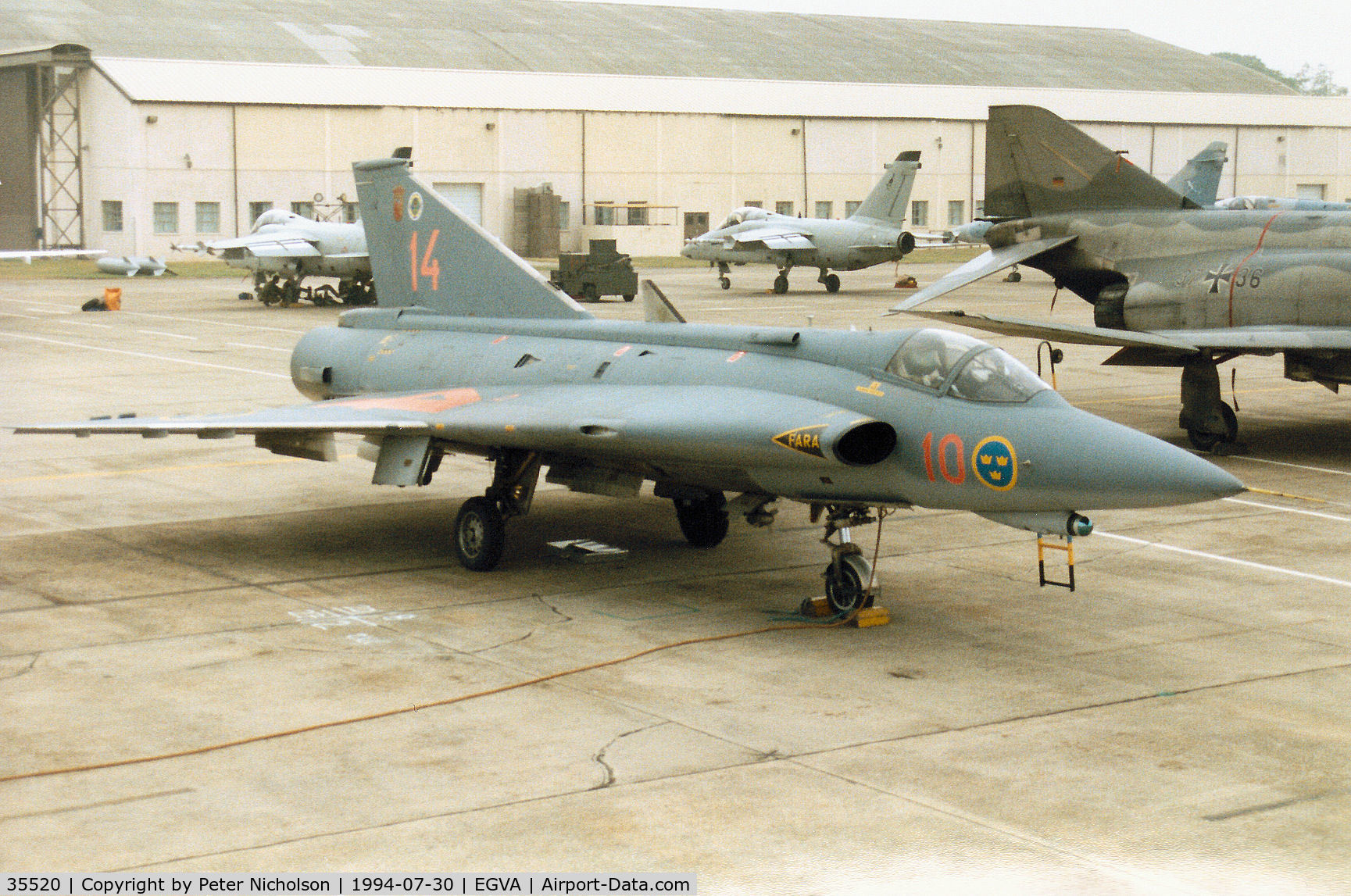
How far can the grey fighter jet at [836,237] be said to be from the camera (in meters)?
45.8

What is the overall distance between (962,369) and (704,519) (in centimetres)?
370

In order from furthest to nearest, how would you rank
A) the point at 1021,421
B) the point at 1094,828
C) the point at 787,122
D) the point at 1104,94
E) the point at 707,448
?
the point at 1104,94 < the point at 787,122 < the point at 707,448 < the point at 1021,421 < the point at 1094,828

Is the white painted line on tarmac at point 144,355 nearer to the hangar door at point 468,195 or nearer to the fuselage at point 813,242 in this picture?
the fuselage at point 813,242

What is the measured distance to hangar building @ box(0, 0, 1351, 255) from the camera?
63.6 m

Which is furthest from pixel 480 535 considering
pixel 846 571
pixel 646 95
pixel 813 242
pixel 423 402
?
pixel 646 95

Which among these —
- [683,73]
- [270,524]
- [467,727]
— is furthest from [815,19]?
[467,727]

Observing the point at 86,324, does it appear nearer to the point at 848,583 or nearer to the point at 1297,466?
the point at 1297,466

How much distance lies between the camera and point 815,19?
286 ft

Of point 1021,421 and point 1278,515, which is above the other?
point 1021,421

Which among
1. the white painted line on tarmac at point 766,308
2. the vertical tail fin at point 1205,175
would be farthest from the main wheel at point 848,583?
the vertical tail fin at point 1205,175

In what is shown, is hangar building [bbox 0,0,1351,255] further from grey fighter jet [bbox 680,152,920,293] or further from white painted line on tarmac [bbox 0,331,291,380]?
white painted line on tarmac [bbox 0,331,291,380]

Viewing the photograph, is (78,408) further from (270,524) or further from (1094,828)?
(1094,828)

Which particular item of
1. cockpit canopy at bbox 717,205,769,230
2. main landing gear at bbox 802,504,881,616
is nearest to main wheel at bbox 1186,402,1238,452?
main landing gear at bbox 802,504,881,616

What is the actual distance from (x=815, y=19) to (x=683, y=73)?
52.4ft
